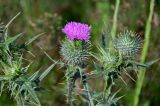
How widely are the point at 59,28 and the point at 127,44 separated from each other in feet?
5.27

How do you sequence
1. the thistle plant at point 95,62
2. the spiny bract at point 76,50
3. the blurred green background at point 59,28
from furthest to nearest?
the blurred green background at point 59,28, the spiny bract at point 76,50, the thistle plant at point 95,62

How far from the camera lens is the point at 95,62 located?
119 inches

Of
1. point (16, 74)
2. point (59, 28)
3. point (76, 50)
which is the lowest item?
point (16, 74)

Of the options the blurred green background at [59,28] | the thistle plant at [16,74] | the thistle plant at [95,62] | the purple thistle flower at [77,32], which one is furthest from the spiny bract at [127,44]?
the blurred green background at [59,28]

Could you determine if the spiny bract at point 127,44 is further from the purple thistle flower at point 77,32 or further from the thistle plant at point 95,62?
the purple thistle flower at point 77,32

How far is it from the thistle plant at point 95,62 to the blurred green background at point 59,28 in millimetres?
1227

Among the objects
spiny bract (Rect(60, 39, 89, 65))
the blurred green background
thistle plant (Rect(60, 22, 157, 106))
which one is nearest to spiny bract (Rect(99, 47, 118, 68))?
thistle plant (Rect(60, 22, 157, 106))

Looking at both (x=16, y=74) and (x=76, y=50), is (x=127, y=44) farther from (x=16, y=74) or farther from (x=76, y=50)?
(x=16, y=74)

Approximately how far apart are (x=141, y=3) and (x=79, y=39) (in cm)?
242

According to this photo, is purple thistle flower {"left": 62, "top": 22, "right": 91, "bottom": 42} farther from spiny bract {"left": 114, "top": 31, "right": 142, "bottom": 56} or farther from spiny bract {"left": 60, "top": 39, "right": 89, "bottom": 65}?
spiny bract {"left": 114, "top": 31, "right": 142, "bottom": 56}

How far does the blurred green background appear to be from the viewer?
15.0 ft

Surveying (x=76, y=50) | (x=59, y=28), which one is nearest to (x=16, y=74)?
(x=76, y=50)

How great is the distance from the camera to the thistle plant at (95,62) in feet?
9.37

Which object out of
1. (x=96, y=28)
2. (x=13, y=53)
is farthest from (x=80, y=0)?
(x=13, y=53)
